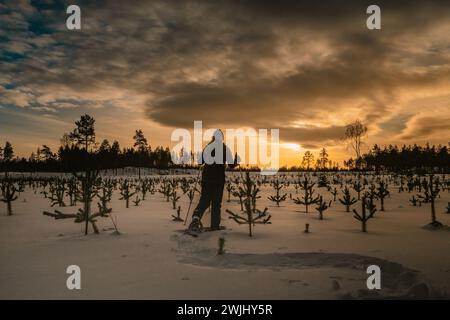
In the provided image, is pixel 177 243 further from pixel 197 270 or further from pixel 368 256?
pixel 368 256

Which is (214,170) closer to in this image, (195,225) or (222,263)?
(195,225)

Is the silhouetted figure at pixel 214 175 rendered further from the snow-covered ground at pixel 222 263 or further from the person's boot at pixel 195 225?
the snow-covered ground at pixel 222 263

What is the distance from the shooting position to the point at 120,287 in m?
4.03

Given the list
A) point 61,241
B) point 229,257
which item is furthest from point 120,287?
point 61,241

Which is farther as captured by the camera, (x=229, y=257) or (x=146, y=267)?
(x=229, y=257)

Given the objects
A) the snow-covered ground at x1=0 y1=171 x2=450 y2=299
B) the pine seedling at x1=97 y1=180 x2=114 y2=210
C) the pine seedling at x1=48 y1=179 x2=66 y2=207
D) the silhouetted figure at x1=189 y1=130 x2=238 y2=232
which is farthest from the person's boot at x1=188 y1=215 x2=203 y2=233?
the pine seedling at x1=48 y1=179 x2=66 y2=207

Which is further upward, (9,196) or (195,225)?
(9,196)

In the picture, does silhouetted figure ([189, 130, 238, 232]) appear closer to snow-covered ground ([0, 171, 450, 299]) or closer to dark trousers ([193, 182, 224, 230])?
dark trousers ([193, 182, 224, 230])

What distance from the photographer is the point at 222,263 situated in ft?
17.7

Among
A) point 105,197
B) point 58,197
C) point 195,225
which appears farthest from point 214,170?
point 58,197

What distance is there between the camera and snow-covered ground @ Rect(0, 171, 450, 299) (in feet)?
12.8

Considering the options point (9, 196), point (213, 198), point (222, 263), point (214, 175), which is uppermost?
point (214, 175)

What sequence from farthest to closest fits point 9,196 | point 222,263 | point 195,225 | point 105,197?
point 9,196
point 105,197
point 195,225
point 222,263

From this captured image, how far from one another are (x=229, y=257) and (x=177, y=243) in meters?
1.66
